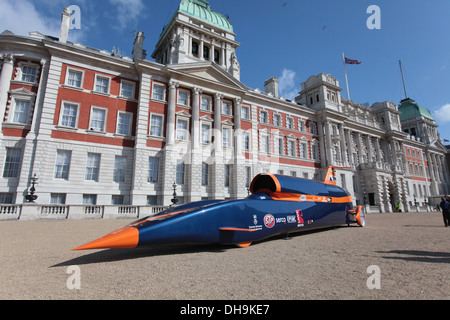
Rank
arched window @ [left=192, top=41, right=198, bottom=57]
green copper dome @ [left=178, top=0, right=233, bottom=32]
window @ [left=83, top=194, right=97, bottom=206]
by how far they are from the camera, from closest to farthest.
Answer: window @ [left=83, top=194, right=97, bottom=206] < green copper dome @ [left=178, top=0, right=233, bottom=32] < arched window @ [left=192, top=41, right=198, bottom=57]

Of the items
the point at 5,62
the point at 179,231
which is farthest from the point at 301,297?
the point at 5,62

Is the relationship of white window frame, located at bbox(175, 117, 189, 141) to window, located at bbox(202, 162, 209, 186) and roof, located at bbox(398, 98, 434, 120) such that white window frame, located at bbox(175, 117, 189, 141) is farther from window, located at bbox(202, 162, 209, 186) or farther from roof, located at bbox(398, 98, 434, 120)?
roof, located at bbox(398, 98, 434, 120)

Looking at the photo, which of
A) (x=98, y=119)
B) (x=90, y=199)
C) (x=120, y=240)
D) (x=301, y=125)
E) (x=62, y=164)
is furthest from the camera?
(x=301, y=125)

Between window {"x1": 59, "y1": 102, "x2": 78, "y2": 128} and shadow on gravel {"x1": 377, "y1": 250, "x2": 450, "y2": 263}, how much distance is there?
76.1 feet

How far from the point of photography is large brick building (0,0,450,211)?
62.6ft

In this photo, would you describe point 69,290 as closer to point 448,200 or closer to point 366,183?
point 448,200

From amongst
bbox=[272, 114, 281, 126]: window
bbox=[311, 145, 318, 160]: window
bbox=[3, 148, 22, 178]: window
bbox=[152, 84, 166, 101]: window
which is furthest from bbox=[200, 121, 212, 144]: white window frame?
bbox=[311, 145, 318, 160]: window

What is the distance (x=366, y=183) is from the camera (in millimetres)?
36500

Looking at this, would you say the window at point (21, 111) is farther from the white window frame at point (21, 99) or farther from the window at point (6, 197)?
the window at point (6, 197)

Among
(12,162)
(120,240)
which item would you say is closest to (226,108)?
(12,162)

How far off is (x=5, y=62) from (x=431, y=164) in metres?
74.5

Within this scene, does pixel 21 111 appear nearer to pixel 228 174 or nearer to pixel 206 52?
pixel 228 174

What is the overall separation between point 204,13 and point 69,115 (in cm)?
2267

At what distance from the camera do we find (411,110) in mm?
59031
